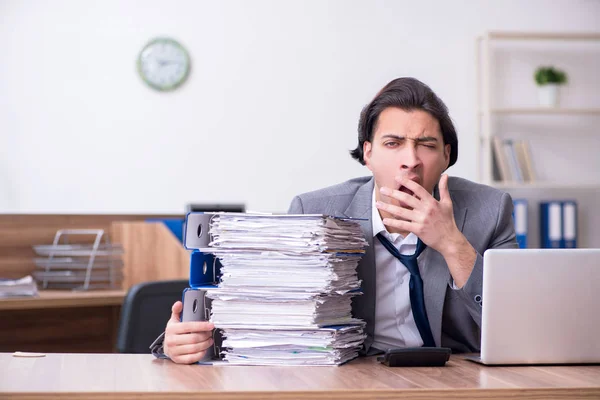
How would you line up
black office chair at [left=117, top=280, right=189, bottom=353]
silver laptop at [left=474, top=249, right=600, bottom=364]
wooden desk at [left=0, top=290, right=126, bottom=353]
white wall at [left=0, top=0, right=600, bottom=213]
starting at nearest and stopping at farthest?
1. silver laptop at [left=474, top=249, right=600, bottom=364]
2. black office chair at [left=117, top=280, right=189, bottom=353]
3. wooden desk at [left=0, top=290, right=126, bottom=353]
4. white wall at [left=0, top=0, right=600, bottom=213]

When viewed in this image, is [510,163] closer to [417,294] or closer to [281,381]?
[417,294]

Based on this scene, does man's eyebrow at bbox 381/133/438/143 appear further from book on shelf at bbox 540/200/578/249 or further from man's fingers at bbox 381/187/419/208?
book on shelf at bbox 540/200/578/249

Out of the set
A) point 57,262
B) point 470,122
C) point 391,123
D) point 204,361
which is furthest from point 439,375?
point 470,122

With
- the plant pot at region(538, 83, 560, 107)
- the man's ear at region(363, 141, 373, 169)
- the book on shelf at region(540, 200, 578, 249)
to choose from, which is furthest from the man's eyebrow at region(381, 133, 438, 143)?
the plant pot at region(538, 83, 560, 107)

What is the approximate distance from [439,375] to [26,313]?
2.48 m

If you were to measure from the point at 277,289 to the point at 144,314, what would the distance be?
1313 mm

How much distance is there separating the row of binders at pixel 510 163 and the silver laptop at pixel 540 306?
12.0ft

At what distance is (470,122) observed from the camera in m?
5.14

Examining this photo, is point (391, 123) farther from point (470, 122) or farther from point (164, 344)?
point (470, 122)

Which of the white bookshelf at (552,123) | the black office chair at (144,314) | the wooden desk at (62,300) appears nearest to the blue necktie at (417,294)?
the black office chair at (144,314)

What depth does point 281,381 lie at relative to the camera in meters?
1.19

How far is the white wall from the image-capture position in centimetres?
465

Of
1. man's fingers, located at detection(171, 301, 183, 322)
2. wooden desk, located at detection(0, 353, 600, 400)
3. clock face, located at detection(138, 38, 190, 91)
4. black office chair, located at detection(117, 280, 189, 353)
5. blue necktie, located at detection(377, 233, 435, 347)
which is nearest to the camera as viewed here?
wooden desk, located at detection(0, 353, 600, 400)

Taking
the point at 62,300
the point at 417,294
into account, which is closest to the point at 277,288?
the point at 417,294
